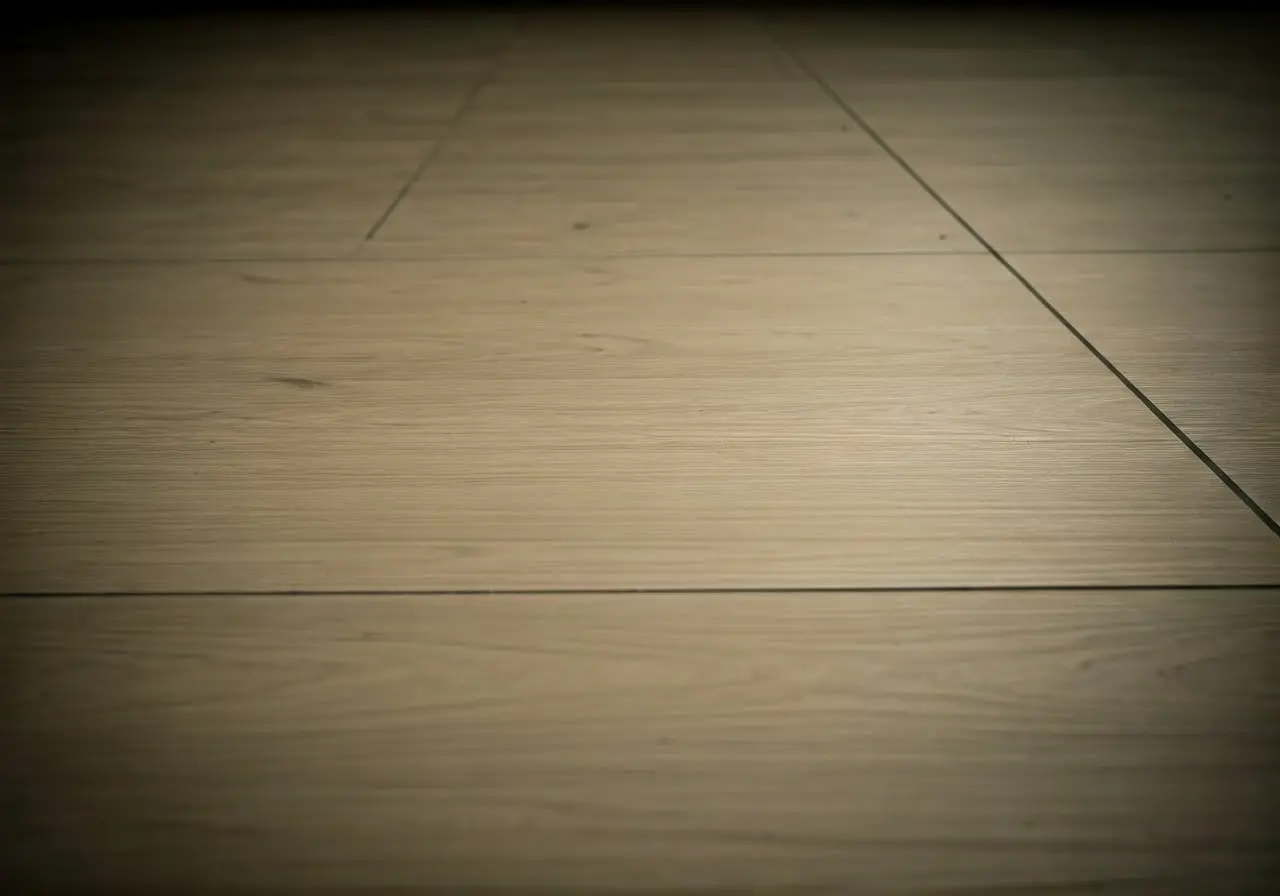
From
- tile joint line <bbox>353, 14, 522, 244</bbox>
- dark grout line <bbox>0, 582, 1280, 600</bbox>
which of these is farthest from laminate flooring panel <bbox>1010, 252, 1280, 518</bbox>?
tile joint line <bbox>353, 14, 522, 244</bbox>

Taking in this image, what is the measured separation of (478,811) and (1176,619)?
277 millimetres

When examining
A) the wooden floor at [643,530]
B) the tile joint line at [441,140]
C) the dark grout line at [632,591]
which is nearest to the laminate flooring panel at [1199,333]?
the wooden floor at [643,530]

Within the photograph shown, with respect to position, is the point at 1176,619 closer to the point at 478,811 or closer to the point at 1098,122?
the point at 478,811

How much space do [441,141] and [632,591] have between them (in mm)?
1067

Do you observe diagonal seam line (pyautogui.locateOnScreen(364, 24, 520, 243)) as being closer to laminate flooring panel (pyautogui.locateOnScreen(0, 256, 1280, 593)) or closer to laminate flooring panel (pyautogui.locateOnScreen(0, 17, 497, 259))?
laminate flooring panel (pyautogui.locateOnScreen(0, 17, 497, 259))

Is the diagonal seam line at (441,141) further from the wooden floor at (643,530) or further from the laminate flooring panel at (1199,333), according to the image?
the laminate flooring panel at (1199,333)

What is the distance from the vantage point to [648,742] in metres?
0.44

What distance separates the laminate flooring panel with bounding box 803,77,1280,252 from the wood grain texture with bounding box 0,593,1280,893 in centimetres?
62

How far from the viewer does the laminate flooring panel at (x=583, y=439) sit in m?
0.56

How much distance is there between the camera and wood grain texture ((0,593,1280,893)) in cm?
38

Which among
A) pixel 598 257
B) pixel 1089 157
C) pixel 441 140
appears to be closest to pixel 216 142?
pixel 441 140

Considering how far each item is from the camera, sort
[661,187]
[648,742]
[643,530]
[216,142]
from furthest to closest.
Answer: [216,142], [661,187], [643,530], [648,742]

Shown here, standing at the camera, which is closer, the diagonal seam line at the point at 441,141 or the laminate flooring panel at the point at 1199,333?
the laminate flooring panel at the point at 1199,333

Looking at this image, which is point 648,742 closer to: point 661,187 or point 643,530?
point 643,530
